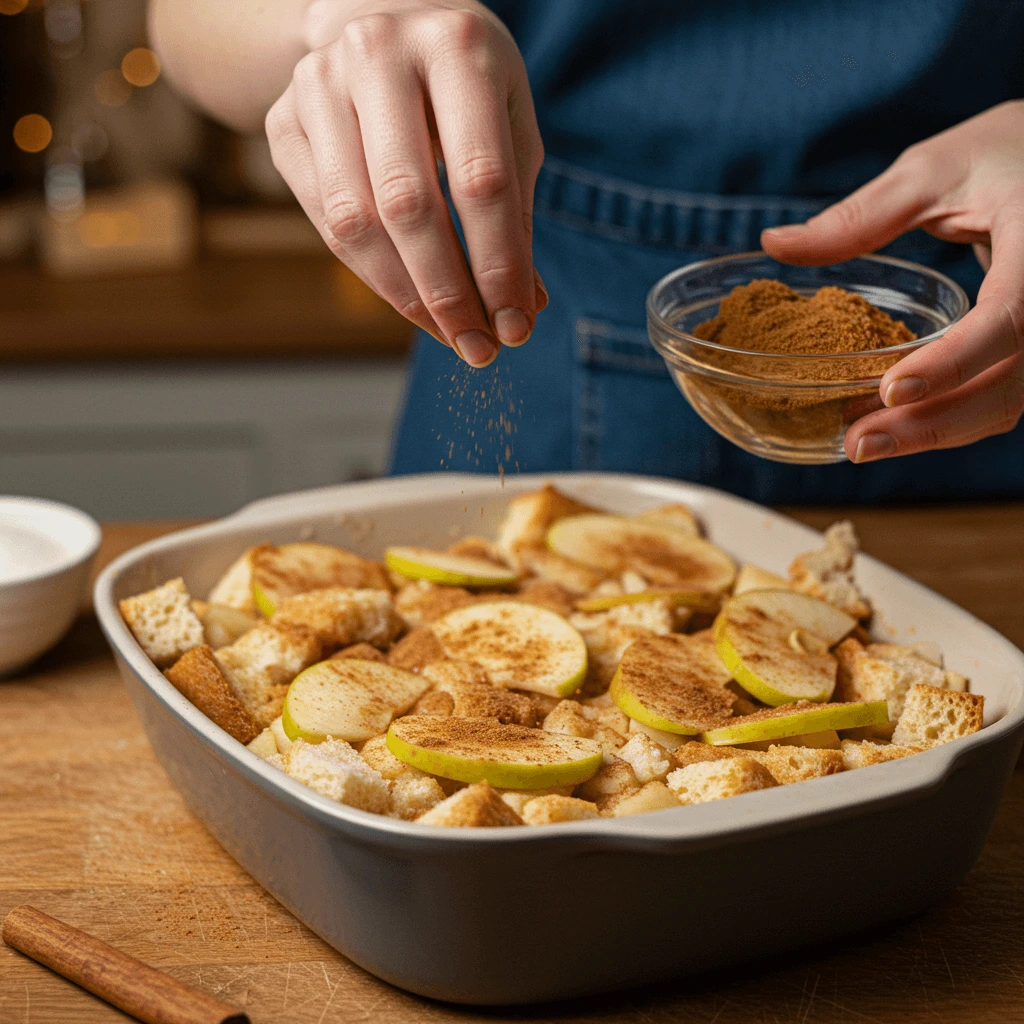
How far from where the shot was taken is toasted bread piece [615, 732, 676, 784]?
1.10 m

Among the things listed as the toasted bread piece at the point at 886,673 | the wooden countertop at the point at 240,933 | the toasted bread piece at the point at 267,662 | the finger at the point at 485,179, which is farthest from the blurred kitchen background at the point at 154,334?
the finger at the point at 485,179

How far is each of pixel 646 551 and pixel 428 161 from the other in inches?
26.9

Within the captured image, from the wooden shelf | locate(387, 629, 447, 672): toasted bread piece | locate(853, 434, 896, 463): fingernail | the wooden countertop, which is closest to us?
the wooden countertop

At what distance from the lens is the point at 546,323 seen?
77.0 inches

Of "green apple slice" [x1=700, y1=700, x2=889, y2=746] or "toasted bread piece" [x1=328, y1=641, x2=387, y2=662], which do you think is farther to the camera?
"toasted bread piece" [x1=328, y1=641, x2=387, y2=662]

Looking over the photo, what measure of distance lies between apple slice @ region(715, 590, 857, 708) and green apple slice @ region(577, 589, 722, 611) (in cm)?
5

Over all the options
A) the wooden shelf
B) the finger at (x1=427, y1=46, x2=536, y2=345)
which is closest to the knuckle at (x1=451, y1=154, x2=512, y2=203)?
the finger at (x1=427, y1=46, x2=536, y2=345)

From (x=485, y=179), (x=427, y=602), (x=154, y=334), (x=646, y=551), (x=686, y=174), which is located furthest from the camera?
(x=154, y=334)

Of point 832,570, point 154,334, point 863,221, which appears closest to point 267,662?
point 832,570

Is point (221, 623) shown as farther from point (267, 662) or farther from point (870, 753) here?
point (870, 753)

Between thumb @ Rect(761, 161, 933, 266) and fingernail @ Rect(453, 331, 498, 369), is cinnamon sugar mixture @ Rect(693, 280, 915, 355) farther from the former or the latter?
fingernail @ Rect(453, 331, 498, 369)

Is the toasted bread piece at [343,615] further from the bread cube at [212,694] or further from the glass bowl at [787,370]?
the glass bowl at [787,370]

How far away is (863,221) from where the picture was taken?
136 centimetres

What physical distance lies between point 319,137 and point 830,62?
92 centimetres
